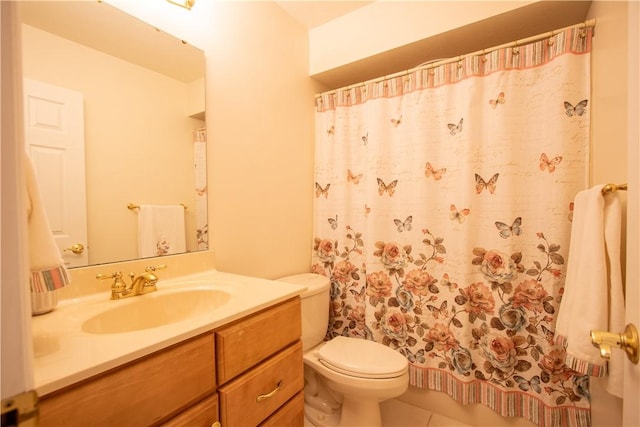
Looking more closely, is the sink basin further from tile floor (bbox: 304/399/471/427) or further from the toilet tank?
tile floor (bbox: 304/399/471/427)

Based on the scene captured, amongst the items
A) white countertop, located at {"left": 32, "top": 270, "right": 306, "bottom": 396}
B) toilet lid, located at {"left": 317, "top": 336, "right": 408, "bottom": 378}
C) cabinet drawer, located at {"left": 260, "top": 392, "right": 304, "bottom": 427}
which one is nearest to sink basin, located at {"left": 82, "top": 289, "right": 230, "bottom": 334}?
white countertop, located at {"left": 32, "top": 270, "right": 306, "bottom": 396}

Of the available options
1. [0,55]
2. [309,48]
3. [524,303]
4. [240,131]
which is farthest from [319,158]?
[0,55]

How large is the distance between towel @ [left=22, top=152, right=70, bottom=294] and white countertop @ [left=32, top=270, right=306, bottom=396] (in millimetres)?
138

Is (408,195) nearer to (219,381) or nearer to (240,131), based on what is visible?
(240,131)

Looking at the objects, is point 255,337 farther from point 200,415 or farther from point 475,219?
point 475,219

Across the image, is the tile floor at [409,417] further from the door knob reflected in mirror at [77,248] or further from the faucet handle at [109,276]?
the door knob reflected in mirror at [77,248]

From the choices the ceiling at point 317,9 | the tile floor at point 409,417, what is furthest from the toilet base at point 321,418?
the ceiling at point 317,9

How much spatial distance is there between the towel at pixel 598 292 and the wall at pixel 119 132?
4.64ft

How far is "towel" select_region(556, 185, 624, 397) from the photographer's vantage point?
77cm

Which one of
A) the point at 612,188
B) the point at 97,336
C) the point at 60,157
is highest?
the point at 60,157

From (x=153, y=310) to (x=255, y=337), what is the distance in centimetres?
39

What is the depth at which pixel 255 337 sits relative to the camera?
31.7 inches

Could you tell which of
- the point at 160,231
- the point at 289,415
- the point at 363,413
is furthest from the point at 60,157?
the point at 363,413

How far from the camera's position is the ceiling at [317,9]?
1.55 meters
